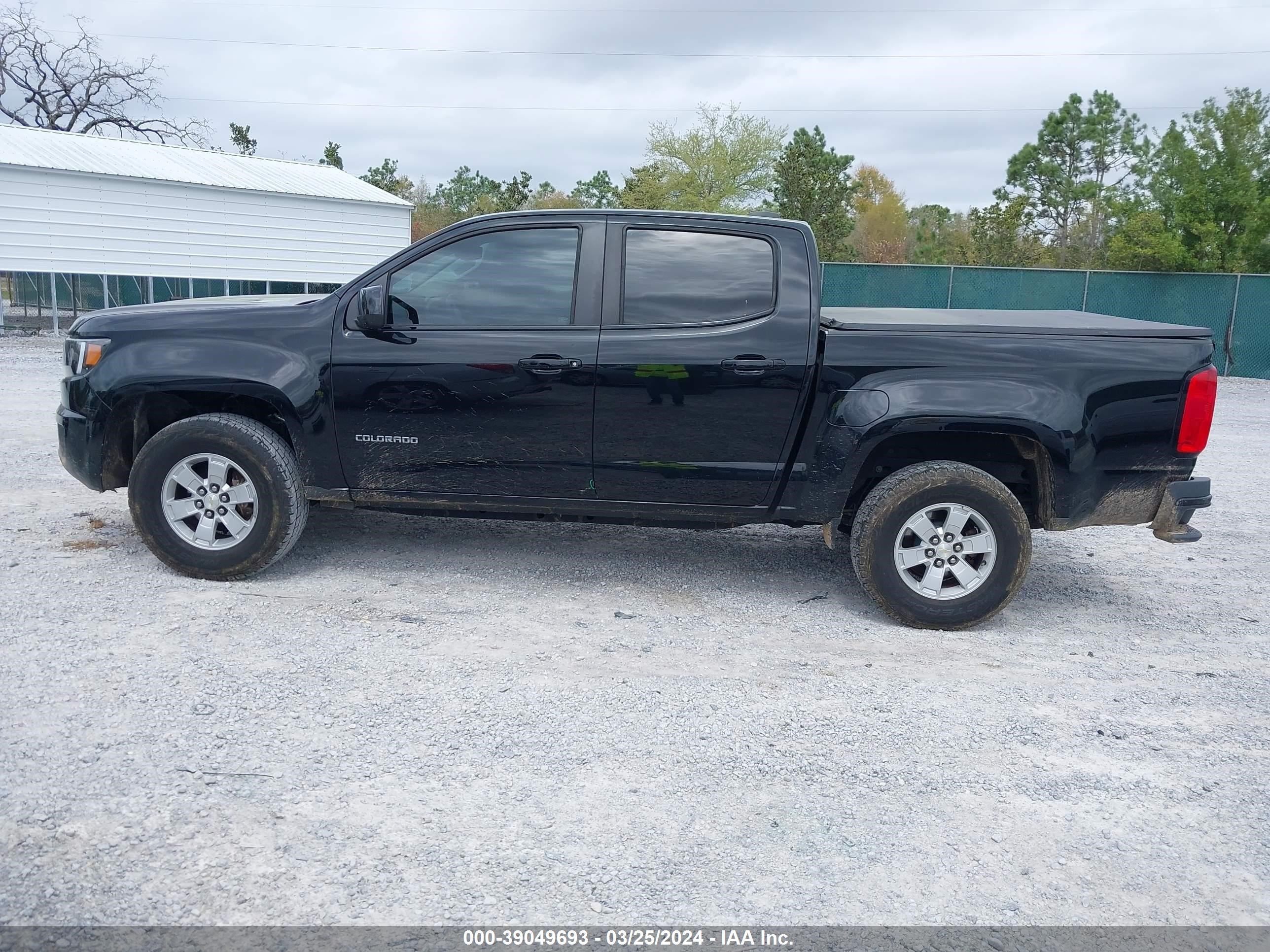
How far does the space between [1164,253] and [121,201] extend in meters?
23.8

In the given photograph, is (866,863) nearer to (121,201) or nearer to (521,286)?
(521,286)

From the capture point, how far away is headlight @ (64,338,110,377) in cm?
525

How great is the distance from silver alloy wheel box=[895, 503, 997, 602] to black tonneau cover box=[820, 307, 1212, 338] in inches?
34.5

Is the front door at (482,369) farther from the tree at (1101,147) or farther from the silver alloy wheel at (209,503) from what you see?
Result: the tree at (1101,147)

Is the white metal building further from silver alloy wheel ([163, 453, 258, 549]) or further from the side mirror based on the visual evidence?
the side mirror

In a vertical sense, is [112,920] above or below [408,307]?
below

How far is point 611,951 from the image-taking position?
2.55 metres

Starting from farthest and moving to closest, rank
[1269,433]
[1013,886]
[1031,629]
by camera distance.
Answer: [1269,433]
[1031,629]
[1013,886]

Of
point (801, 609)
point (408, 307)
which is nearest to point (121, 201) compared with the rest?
point (408, 307)

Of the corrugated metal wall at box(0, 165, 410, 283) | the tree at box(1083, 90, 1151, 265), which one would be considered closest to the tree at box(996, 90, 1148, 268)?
the tree at box(1083, 90, 1151, 265)

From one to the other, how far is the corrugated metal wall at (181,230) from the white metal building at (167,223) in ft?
0.08

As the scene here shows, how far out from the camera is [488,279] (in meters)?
5.20

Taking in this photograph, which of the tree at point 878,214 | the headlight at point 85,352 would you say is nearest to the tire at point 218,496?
the headlight at point 85,352

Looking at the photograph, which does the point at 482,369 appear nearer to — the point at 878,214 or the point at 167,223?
the point at 167,223
